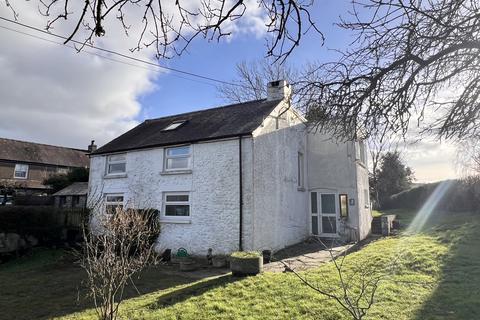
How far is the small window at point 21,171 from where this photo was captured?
3591cm

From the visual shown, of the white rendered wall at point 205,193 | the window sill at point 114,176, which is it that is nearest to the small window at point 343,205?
the white rendered wall at point 205,193

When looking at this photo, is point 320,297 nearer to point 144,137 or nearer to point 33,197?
point 144,137

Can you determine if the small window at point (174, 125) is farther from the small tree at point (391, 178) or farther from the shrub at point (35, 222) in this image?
the small tree at point (391, 178)

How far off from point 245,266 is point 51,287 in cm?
613

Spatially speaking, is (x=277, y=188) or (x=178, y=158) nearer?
(x=277, y=188)

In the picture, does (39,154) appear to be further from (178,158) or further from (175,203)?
(175,203)

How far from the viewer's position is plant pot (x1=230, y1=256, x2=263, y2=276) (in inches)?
352

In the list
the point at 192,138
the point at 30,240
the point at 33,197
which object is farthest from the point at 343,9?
the point at 33,197

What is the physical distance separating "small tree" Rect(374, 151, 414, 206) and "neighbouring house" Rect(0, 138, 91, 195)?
31.5 m

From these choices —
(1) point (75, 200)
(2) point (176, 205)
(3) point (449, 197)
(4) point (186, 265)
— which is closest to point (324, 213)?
(2) point (176, 205)

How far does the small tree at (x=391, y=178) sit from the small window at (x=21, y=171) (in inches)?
1488

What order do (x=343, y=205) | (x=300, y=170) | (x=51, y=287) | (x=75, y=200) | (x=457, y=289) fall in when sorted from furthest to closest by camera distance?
1. (x=75, y=200)
2. (x=300, y=170)
3. (x=343, y=205)
4. (x=51, y=287)
5. (x=457, y=289)

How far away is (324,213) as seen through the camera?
17609 mm

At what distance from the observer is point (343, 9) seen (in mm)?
4555
